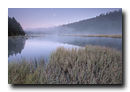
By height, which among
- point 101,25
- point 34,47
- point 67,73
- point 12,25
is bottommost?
point 67,73

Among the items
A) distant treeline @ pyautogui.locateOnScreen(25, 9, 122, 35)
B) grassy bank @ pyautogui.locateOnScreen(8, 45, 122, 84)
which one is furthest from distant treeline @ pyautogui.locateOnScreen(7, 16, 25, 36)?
grassy bank @ pyautogui.locateOnScreen(8, 45, 122, 84)

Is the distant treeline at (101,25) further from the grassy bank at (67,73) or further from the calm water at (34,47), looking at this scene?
the grassy bank at (67,73)

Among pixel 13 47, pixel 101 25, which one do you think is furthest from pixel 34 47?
pixel 101 25

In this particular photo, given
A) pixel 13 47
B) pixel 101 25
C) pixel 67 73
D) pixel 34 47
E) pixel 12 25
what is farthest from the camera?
pixel 101 25

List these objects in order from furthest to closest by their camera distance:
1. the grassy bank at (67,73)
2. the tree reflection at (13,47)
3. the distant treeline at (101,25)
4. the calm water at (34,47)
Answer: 1. the distant treeline at (101,25)
2. the calm water at (34,47)
3. the tree reflection at (13,47)
4. the grassy bank at (67,73)

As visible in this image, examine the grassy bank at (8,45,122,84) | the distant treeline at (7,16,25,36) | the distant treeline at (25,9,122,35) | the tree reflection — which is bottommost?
the grassy bank at (8,45,122,84)

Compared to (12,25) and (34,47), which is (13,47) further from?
(12,25)

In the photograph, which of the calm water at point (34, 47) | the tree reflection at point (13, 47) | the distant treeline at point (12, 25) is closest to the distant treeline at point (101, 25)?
the distant treeline at point (12, 25)

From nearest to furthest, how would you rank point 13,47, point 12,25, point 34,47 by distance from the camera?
1. point 12,25
2. point 13,47
3. point 34,47

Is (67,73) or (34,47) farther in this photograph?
→ (34,47)

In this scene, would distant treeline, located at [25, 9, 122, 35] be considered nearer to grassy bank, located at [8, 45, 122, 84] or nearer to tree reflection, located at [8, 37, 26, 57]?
tree reflection, located at [8, 37, 26, 57]
